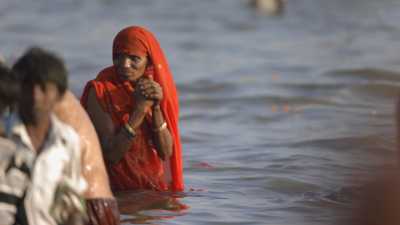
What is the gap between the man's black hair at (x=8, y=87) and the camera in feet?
17.3

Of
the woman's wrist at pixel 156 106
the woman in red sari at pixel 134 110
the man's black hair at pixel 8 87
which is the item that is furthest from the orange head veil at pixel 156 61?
the man's black hair at pixel 8 87

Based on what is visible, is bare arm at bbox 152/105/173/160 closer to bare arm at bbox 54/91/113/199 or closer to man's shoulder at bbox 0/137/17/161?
bare arm at bbox 54/91/113/199

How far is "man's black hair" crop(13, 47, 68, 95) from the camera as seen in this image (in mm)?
5312

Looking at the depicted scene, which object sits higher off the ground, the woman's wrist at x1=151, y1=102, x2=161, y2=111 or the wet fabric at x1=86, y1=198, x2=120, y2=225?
the woman's wrist at x1=151, y1=102, x2=161, y2=111

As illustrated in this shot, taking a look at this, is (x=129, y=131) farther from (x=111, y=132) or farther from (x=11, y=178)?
(x=11, y=178)

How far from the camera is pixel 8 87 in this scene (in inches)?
207

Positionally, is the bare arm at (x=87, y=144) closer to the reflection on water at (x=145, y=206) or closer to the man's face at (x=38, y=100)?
the man's face at (x=38, y=100)

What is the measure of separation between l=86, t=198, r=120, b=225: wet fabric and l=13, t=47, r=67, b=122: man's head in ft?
2.49

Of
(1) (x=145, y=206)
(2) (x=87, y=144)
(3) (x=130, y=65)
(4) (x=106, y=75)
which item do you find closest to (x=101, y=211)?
(2) (x=87, y=144)

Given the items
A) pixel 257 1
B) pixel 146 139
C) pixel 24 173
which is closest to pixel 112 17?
pixel 257 1

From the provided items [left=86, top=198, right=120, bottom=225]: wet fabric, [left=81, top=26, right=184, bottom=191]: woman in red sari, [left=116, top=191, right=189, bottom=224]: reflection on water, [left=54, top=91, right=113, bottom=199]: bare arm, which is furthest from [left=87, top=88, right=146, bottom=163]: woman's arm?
A: [left=54, top=91, right=113, bottom=199]: bare arm

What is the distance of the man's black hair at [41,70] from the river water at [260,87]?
126 centimetres

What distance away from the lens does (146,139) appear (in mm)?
8227

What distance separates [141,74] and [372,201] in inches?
178
